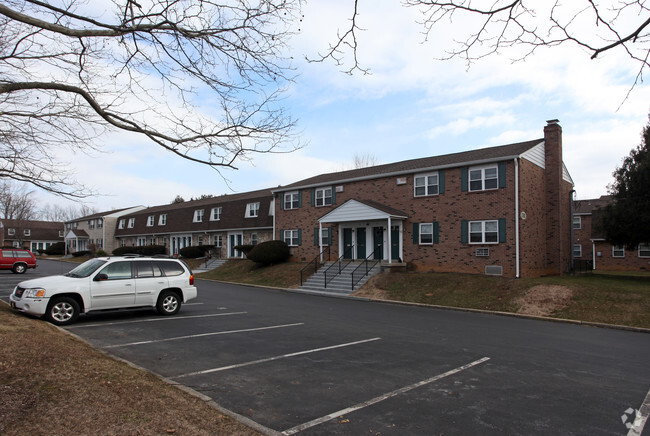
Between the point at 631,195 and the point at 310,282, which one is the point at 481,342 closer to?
the point at 310,282

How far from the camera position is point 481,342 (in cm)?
965

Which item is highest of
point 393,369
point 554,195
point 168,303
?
point 554,195

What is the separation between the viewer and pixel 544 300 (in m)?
15.4

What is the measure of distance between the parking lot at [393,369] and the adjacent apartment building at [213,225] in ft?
71.9

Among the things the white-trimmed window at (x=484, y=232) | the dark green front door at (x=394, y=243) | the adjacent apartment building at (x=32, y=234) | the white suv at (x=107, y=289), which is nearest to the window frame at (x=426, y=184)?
the dark green front door at (x=394, y=243)

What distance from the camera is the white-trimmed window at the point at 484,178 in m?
20.4

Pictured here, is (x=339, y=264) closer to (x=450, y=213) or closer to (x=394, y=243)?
(x=394, y=243)

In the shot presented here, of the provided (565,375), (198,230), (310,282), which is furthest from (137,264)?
(198,230)

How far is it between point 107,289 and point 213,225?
2837 cm

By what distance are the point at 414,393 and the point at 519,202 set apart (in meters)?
15.9

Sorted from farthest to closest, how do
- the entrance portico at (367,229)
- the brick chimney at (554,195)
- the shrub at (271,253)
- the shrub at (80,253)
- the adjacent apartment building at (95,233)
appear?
the adjacent apartment building at (95,233) → the shrub at (80,253) → the shrub at (271,253) → the entrance portico at (367,229) → the brick chimney at (554,195)

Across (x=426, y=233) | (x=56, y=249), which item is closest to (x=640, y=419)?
(x=426, y=233)

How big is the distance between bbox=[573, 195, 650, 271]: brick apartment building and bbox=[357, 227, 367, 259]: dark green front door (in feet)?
57.4

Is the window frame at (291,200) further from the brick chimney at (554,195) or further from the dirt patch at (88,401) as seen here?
the dirt patch at (88,401)
